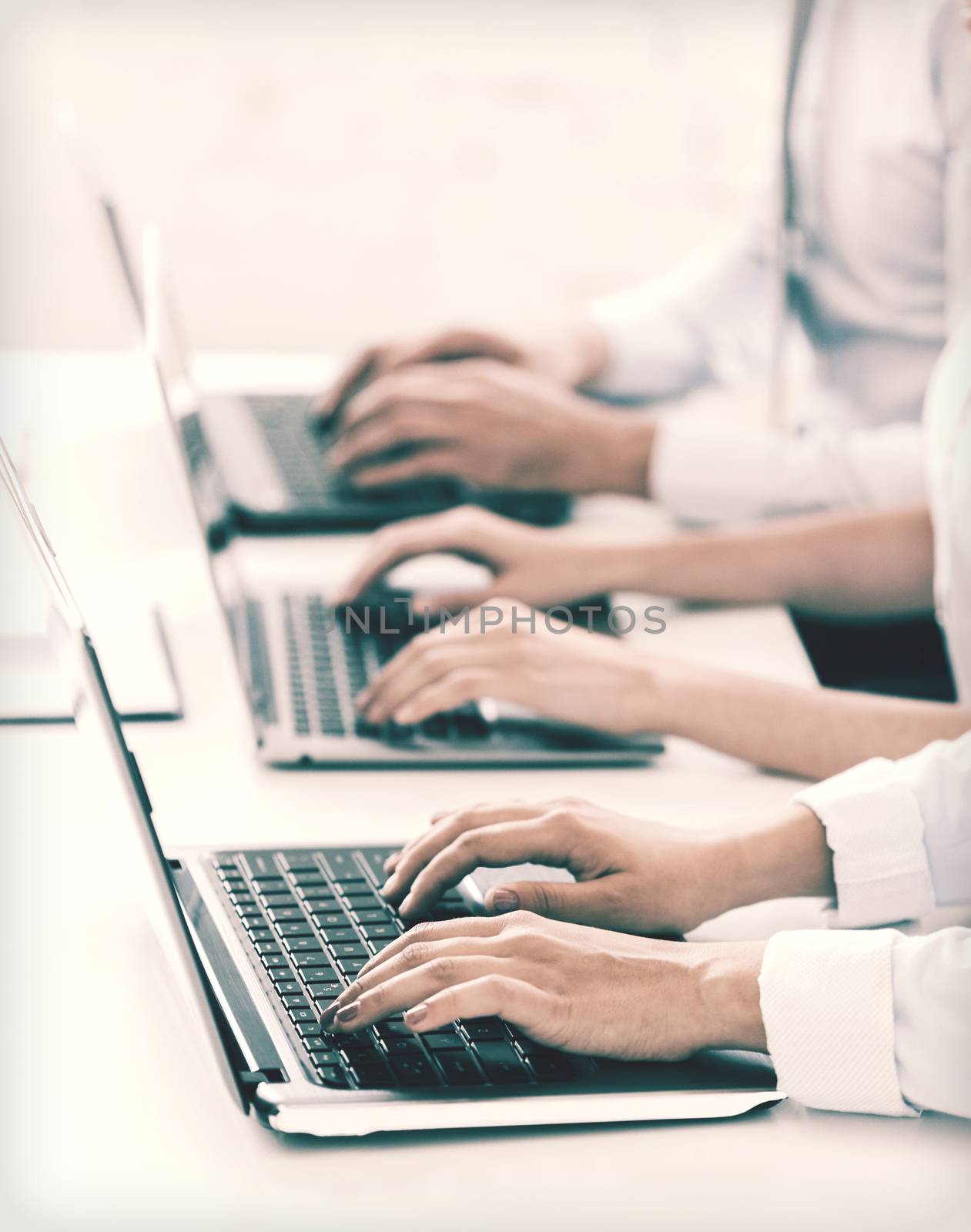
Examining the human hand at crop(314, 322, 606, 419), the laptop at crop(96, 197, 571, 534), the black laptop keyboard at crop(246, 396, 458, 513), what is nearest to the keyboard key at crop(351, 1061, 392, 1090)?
the laptop at crop(96, 197, 571, 534)

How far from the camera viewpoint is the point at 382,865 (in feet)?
2.49

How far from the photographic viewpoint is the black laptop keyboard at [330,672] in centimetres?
92

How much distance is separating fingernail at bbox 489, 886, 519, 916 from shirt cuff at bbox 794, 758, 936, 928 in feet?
0.56

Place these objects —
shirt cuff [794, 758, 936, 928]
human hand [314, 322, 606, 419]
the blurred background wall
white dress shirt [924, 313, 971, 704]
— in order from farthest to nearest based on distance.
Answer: the blurred background wall, human hand [314, 322, 606, 419], white dress shirt [924, 313, 971, 704], shirt cuff [794, 758, 936, 928]

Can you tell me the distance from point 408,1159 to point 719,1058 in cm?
14

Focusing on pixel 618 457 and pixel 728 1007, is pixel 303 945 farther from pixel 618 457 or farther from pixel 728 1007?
pixel 618 457

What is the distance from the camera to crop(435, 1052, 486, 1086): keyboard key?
1.94 feet

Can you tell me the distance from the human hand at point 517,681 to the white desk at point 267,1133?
0.04 m

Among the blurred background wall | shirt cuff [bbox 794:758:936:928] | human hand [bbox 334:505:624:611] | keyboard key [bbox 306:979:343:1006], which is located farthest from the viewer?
the blurred background wall

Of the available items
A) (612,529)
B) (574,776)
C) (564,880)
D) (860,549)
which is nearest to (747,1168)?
(564,880)

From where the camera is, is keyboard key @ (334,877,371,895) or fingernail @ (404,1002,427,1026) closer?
fingernail @ (404,1002,427,1026)

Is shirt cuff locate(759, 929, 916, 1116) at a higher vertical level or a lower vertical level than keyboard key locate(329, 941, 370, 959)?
lower

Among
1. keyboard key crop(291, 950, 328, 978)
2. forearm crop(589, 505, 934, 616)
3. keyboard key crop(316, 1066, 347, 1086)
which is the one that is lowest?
forearm crop(589, 505, 934, 616)

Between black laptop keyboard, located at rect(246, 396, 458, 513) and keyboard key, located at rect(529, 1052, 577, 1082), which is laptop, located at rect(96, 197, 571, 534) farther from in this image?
keyboard key, located at rect(529, 1052, 577, 1082)
